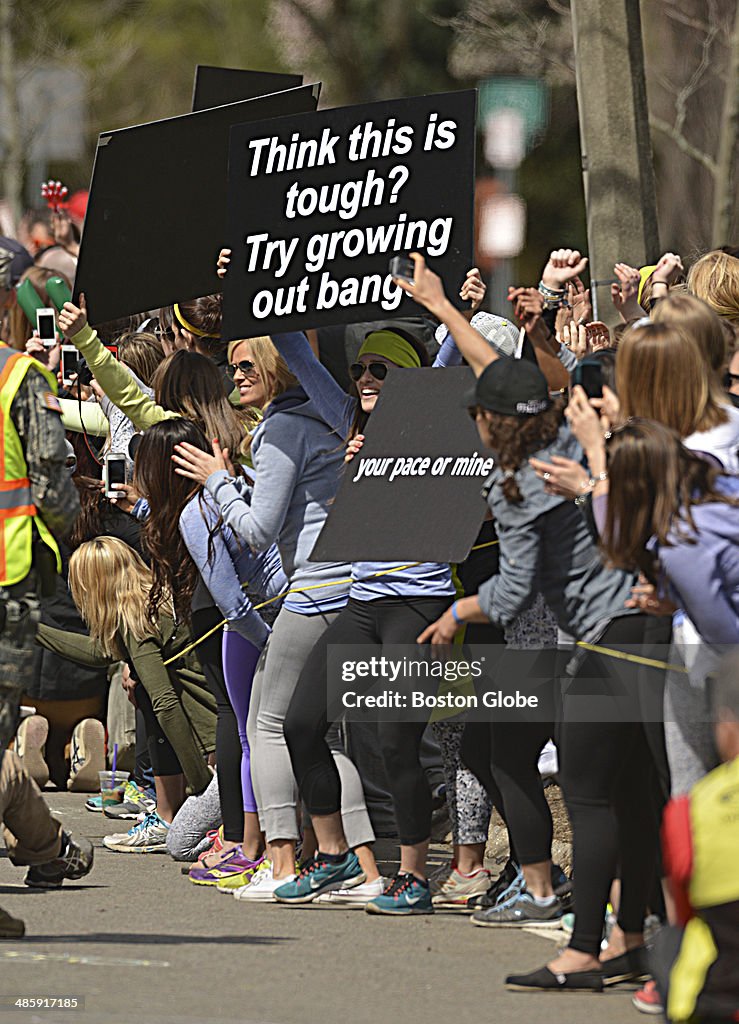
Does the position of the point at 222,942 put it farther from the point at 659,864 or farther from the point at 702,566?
the point at 702,566

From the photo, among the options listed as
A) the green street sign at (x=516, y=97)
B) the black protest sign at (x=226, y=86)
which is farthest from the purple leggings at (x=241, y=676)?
the green street sign at (x=516, y=97)

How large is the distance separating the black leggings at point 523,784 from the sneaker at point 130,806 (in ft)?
10.5

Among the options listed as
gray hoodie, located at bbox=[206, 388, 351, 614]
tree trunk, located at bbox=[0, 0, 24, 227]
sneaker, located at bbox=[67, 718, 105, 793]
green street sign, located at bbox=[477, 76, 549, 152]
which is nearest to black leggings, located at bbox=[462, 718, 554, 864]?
gray hoodie, located at bbox=[206, 388, 351, 614]

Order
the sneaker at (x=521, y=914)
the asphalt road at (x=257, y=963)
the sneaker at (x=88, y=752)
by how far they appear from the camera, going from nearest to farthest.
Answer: the asphalt road at (x=257, y=963)
the sneaker at (x=521, y=914)
the sneaker at (x=88, y=752)

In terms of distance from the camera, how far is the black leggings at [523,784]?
6773 mm

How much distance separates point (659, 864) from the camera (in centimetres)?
612

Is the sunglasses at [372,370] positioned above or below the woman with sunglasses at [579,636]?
above

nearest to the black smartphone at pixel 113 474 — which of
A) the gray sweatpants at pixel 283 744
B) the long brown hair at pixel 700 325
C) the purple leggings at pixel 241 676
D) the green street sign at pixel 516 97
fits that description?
the purple leggings at pixel 241 676

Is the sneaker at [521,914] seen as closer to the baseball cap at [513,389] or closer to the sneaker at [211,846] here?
the sneaker at [211,846]

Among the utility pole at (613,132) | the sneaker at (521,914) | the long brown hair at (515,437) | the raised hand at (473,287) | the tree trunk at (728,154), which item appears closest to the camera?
the long brown hair at (515,437)

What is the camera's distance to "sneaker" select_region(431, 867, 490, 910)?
7.40 m

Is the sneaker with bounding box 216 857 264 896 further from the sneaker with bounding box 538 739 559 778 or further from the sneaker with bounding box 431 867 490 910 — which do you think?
the sneaker with bounding box 538 739 559 778

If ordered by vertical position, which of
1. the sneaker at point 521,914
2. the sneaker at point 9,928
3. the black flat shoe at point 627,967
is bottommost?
the black flat shoe at point 627,967

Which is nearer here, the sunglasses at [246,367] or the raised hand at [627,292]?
the sunglasses at [246,367]
